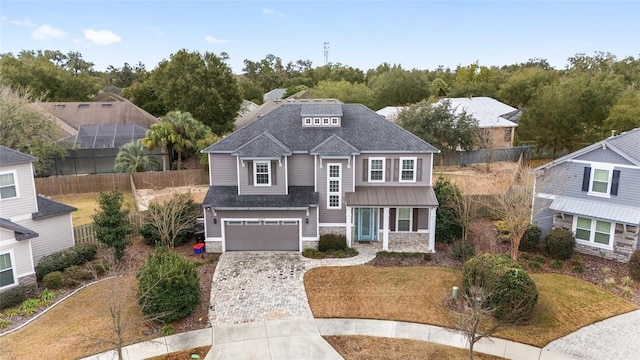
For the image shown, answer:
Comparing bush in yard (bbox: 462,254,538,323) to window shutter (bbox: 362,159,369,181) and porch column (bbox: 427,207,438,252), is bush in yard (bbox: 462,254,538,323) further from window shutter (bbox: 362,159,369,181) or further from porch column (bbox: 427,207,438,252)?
window shutter (bbox: 362,159,369,181)

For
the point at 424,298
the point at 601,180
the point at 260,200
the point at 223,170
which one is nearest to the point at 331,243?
the point at 260,200

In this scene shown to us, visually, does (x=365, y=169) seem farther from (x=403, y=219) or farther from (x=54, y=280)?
(x=54, y=280)

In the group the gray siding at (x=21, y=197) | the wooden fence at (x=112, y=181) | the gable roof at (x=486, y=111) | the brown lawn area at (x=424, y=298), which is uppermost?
the gable roof at (x=486, y=111)

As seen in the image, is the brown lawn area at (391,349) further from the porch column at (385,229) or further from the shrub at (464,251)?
the porch column at (385,229)

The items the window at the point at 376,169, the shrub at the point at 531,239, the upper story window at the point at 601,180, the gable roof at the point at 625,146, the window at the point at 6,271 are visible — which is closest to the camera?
the window at the point at 6,271

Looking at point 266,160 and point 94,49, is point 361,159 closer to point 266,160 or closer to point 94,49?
point 266,160

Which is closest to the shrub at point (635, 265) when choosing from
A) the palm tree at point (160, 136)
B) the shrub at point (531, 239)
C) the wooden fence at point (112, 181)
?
the shrub at point (531, 239)

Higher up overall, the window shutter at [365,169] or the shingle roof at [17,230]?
the window shutter at [365,169]

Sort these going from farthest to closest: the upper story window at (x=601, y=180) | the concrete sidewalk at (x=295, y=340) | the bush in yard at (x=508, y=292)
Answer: the upper story window at (x=601, y=180) < the bush in yard at (x=508, y=292) < the concrete sidewalk at (x=295, y=340)
